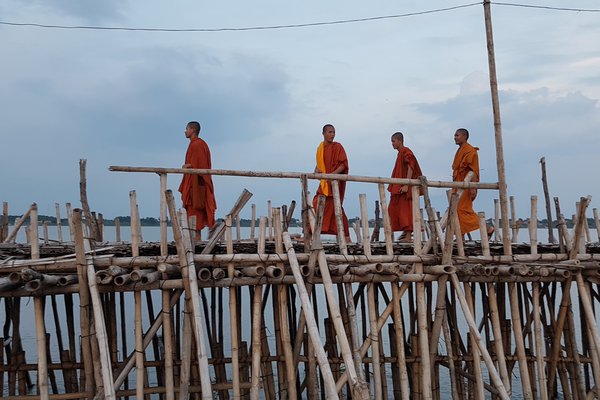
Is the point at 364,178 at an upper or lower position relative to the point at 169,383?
upper

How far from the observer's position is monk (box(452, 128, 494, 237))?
8.77 m

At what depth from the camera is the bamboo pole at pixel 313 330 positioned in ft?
18.4

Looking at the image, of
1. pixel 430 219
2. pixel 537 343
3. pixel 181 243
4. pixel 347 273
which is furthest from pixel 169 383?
pixel 537 343

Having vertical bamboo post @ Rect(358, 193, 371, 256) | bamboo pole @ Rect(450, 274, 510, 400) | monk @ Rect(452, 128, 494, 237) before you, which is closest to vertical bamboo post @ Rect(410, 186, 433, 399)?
bamboo pole @ Rect(450, 274, 510, 400)

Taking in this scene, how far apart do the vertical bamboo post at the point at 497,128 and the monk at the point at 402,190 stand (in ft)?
6.14

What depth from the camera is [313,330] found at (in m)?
5.83

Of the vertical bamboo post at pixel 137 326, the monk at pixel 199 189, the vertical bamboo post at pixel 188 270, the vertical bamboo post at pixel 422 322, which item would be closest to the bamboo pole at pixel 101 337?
the vertical bamboo post at pixel 137 326

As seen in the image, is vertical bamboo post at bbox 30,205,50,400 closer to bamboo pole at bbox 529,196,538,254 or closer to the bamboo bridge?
the bamboo bridge

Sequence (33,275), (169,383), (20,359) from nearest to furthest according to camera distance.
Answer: (33,275), (169,383), (20,359)

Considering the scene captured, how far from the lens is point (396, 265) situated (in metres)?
6.90

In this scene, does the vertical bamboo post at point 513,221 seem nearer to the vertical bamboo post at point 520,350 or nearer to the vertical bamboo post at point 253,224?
the vertical bamboo post at point 520,350

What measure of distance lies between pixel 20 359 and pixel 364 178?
16.2 feet

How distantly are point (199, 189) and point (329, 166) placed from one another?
1.90 metres

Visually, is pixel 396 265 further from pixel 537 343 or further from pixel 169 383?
pixel 169 383
